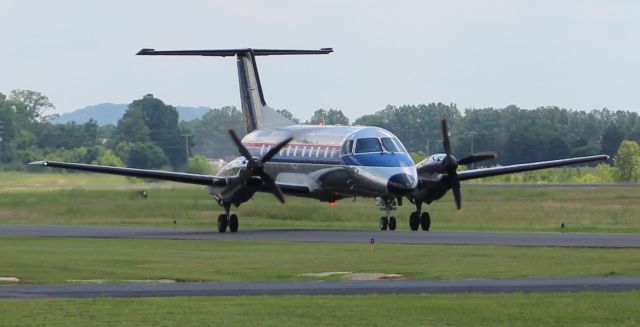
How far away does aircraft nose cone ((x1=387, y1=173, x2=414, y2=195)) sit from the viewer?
46.6 metres

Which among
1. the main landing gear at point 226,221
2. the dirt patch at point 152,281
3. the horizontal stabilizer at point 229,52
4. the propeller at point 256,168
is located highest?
the horizontal stabilizer at point 229,52

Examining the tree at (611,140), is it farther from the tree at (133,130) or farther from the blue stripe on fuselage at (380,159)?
the blue stripe on fuselage at (380,159)

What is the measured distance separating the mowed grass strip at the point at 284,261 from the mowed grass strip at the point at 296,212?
1274 centimetres

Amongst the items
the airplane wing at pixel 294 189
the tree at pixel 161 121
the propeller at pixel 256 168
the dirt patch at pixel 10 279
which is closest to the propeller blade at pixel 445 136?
the propeller at pixel 256 168

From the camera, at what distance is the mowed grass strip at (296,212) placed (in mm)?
56062

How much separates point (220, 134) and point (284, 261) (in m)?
88.5

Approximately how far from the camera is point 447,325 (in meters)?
21.1

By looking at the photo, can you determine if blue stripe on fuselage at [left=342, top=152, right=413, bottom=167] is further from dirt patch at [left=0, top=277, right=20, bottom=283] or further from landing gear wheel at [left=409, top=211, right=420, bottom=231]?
dirt patch at [left=0, top=277, right=20, bottom=283]

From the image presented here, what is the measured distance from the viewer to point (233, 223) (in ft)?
161

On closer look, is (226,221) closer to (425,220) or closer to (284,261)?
(425,220)

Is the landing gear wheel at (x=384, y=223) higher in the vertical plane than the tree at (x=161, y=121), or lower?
lower

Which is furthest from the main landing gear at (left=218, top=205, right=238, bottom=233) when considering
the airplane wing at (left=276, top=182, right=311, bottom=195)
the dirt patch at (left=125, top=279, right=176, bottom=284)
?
the dirt patch at (left=125, top=279, right=176, bottom=284)

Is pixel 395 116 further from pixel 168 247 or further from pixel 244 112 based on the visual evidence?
pixel 168 247

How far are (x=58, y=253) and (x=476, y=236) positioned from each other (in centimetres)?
1341
